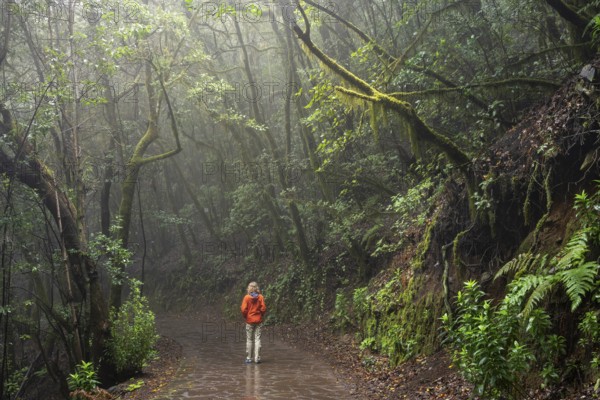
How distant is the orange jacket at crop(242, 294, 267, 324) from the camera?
11906 millimetres

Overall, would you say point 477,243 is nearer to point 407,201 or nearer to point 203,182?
point 407,201

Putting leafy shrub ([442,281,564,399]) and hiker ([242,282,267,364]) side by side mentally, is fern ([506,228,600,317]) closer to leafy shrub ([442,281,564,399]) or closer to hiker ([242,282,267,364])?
leafy shrub ([442,281,564,399])

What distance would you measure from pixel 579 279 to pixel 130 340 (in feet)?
32.4

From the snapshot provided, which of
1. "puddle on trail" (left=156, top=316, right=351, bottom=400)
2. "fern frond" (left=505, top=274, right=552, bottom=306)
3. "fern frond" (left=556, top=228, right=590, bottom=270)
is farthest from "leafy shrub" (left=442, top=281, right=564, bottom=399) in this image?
"puddle on trail" (left=156, top=316, right=351, bottom=400)

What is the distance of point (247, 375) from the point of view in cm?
1042

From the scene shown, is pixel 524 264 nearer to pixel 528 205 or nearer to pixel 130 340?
pixel 528 205

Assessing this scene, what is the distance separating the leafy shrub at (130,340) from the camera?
37.7 feet

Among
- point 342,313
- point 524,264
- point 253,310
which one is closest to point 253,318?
point 253,310

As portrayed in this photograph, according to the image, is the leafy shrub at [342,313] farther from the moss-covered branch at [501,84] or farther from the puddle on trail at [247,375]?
the moss-covered branch at [501,84]

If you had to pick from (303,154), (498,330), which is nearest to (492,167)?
(498,330)

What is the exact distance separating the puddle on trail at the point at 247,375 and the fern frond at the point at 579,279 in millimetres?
4539

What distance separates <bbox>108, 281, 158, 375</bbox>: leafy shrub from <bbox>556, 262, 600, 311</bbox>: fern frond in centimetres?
957

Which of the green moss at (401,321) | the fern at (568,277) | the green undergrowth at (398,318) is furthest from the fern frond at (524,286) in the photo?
the green moss at (401,321)

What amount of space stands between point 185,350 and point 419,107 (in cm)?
1032
